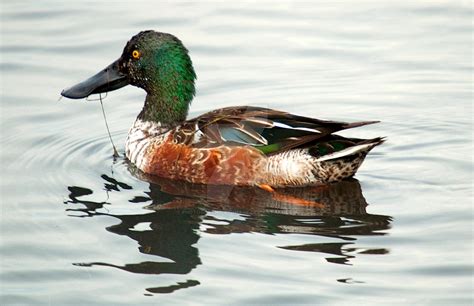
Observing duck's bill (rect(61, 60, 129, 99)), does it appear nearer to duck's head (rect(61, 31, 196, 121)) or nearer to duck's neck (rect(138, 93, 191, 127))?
duck's head (rect(61, 31, 196, 121))

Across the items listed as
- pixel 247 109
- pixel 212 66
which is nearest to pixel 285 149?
pixel 247 109

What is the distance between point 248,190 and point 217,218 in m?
0.84

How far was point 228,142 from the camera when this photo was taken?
9828 millimetres

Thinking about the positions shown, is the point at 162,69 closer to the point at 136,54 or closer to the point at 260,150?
the point at 136,54

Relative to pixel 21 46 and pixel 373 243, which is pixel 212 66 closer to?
pixel 21 46

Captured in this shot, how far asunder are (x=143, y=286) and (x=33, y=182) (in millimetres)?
2553

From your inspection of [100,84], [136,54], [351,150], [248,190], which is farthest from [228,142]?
[100,84]

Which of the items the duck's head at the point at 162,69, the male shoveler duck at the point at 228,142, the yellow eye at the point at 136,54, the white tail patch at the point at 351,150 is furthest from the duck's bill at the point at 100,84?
the white tail patch at the point at 351,150

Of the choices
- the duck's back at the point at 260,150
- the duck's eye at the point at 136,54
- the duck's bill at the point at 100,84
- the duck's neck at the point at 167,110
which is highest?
the duck's eye at the point at 136,54

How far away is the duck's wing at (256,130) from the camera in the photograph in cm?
952

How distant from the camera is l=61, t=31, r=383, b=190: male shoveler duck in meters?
9.62

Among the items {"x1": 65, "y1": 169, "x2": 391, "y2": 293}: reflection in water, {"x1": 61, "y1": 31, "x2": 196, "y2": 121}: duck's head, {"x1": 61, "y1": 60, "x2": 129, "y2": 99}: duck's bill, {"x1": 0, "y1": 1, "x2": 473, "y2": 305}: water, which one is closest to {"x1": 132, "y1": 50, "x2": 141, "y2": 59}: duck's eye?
{"x1": 61, "y1": 31, "x2": 196, "y2": 121}: duck's head

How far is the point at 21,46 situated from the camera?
13352mm

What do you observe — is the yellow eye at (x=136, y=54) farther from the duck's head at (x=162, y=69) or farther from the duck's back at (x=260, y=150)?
the duck's back at (x=260, y=150)
